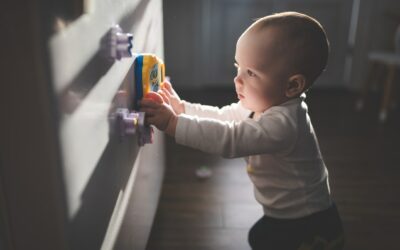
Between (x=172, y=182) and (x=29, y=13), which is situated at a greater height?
(x=29, y=13)

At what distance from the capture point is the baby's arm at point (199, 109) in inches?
32.9

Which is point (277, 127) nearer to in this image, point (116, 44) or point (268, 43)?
point (268, 43)

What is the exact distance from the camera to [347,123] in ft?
6.85

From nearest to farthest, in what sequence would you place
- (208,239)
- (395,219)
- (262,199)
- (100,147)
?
(100,147)
(262,199)
(208,239)
(395,219)

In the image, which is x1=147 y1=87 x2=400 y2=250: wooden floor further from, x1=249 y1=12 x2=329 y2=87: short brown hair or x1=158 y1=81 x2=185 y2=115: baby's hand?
x1=249 y1=12 x2=329 y2=87: short brown hair

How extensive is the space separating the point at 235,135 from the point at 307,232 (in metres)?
0.28

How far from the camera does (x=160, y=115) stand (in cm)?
70

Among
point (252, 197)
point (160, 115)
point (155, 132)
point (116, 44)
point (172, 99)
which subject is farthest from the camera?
point (252, 197)

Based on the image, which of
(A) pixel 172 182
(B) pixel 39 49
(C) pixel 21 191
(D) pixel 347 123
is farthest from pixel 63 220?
(D) pixel 347 123

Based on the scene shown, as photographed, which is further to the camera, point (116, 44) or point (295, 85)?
point (295, 85)

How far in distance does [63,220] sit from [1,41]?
0.66ft

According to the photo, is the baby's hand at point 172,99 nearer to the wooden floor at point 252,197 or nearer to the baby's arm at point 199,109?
the baby's arm at point 199,109

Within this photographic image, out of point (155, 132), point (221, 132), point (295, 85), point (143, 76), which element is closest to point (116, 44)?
point (143, 76)

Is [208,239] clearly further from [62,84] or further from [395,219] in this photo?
[62,84]
